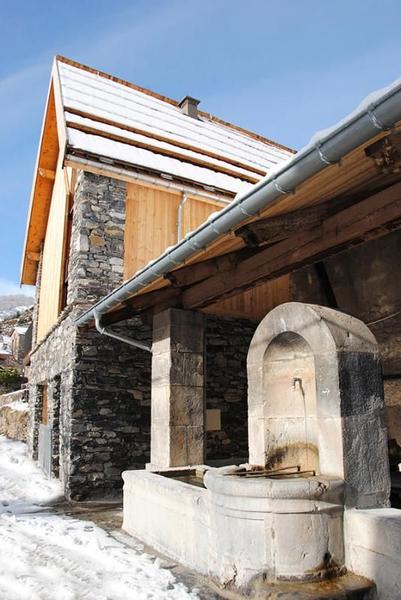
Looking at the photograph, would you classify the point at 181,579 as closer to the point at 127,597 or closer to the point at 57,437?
the point at 127,597

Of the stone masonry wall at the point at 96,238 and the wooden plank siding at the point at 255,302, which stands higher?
the stone masonry wall at the point at 96,238

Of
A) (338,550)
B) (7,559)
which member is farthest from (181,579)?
(7,559)

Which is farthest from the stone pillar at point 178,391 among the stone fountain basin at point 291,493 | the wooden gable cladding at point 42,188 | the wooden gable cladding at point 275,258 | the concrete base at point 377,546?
the wooden gable cladding at point 42,188

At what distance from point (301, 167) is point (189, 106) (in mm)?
10617

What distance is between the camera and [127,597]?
3.27 meters

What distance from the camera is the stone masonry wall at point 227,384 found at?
819 centimetres

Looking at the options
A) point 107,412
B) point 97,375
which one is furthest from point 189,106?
point 107,412

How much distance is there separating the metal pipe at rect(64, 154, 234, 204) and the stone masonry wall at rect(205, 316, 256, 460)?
2317 mm

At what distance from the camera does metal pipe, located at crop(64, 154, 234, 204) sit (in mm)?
7927

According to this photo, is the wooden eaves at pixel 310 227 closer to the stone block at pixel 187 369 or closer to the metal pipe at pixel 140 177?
the stone block at pixel 187 369

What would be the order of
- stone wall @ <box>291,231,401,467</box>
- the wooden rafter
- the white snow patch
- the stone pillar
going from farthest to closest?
the white snow patch → stone wall @ <box>291,231,401,467</box> → the stone pillar → the wooden rafter

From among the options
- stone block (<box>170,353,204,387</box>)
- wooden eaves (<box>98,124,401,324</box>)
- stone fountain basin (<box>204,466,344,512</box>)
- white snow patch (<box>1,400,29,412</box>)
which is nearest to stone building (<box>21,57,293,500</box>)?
stone block (<box>170,353,204,387</box>)

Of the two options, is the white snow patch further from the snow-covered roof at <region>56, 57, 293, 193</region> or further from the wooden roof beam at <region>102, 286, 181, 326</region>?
the wooden roof beam at <region>102, 286, 181, 326</region>

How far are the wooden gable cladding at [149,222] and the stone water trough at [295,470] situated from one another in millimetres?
4526
